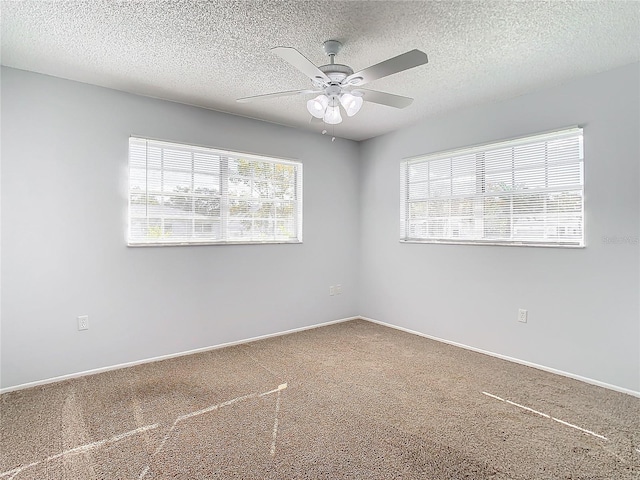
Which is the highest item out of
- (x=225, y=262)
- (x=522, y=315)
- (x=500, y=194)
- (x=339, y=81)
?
(x=339, y=81)

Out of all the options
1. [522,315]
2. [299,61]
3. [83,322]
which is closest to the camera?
[299,61]

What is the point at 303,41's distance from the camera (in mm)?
2322

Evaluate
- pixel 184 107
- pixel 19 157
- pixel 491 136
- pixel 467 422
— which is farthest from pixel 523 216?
pixel 19 157

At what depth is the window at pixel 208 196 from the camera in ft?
10.7

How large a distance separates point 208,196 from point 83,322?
A: 1576 millimetres

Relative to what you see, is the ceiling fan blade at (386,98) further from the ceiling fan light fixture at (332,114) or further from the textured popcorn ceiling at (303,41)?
the textured popcorn ceiling at (303,41)

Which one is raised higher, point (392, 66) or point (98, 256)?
point (392, 66)

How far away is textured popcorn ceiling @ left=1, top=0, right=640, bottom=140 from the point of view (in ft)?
6.55

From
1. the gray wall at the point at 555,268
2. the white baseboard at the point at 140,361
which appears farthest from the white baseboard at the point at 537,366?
the white baseboard at the point at 140,361

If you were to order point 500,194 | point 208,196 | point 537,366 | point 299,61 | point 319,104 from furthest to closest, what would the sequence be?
point 208,196 → point 500,194 → point 537,366 → point 319,104 → point 299,61

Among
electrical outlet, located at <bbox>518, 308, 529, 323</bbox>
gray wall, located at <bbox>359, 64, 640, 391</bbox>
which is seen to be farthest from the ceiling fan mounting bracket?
electrical outlet, located at <bbox>518, 308, 529, 323</bbox>

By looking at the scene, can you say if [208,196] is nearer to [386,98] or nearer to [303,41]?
[303,41]

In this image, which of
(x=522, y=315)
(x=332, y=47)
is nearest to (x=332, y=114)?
(x=332, y=47)

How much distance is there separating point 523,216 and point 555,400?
158 cm
